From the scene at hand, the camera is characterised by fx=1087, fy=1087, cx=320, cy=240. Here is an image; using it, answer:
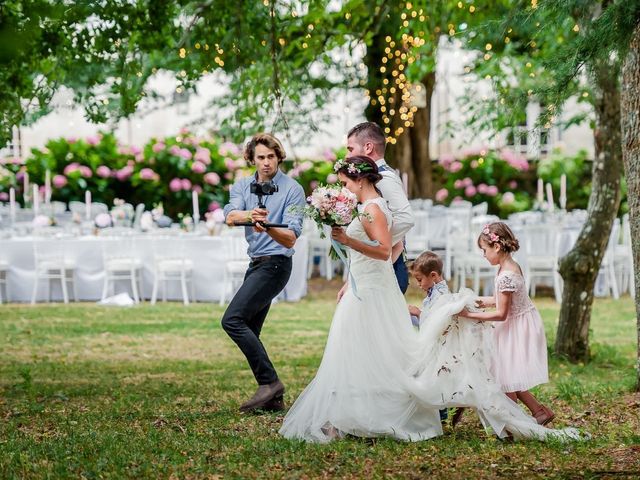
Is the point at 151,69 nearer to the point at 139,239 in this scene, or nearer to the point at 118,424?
the point at 139,239

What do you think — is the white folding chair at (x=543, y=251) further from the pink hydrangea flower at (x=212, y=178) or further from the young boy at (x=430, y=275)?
the young boy at (x=430, y=275)

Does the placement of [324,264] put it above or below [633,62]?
below

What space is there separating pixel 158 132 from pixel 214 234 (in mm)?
17433

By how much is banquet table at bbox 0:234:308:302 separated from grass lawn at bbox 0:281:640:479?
2952 mm

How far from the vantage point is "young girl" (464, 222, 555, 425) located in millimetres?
6109

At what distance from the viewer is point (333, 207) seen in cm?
563

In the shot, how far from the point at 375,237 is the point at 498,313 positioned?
844 millimetres

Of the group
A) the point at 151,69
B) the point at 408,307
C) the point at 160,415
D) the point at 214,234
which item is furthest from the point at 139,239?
the point at 408,307

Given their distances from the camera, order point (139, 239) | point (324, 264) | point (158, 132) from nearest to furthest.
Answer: point (139, 239) → point (324, 264) → point (158, 132)

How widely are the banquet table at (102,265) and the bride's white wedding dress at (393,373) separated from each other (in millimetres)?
10219

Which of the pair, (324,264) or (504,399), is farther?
(324,264)

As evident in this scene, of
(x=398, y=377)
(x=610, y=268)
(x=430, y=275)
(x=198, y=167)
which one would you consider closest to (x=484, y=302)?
(x=430, y=275)

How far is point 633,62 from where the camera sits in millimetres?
7012

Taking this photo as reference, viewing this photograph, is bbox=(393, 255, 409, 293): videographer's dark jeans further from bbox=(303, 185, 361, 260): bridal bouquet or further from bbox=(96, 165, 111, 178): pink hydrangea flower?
bbox=(96, 165, 111, 178): pink hydrangea flower
